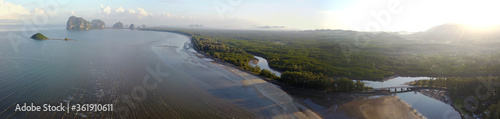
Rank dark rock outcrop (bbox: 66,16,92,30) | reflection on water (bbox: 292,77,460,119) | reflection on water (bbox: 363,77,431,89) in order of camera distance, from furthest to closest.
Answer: dark rock outcrop (bbox: 66,16,92,30) < reflection on water (bbox: 363,77,431,89) < reflection on water (bbox: 292,77,460,119)

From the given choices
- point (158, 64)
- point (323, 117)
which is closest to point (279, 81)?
point (323, 117)

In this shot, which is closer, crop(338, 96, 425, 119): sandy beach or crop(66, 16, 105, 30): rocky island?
crop(338, 96, 425, 119): sandy beach

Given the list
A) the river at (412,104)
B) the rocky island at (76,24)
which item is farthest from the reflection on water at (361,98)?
the rocky island at (76,24)

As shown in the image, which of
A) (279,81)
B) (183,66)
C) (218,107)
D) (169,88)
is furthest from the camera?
(183,66)

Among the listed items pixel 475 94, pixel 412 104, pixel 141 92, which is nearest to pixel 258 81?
pixel 141 92

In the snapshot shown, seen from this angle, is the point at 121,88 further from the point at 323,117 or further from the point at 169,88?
the point at 323,117

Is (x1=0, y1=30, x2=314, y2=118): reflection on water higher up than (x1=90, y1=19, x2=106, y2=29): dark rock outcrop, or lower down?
lower down

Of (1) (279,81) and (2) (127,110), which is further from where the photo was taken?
(1) (279,81)

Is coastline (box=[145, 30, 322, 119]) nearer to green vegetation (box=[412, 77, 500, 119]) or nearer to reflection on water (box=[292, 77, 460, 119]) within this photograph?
reflection on water (box=[292, 77, 460, 119])

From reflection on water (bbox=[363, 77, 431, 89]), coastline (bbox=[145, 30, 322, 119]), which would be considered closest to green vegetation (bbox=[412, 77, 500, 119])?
reflection on water (bbox=[363, 77, 431, 89])
